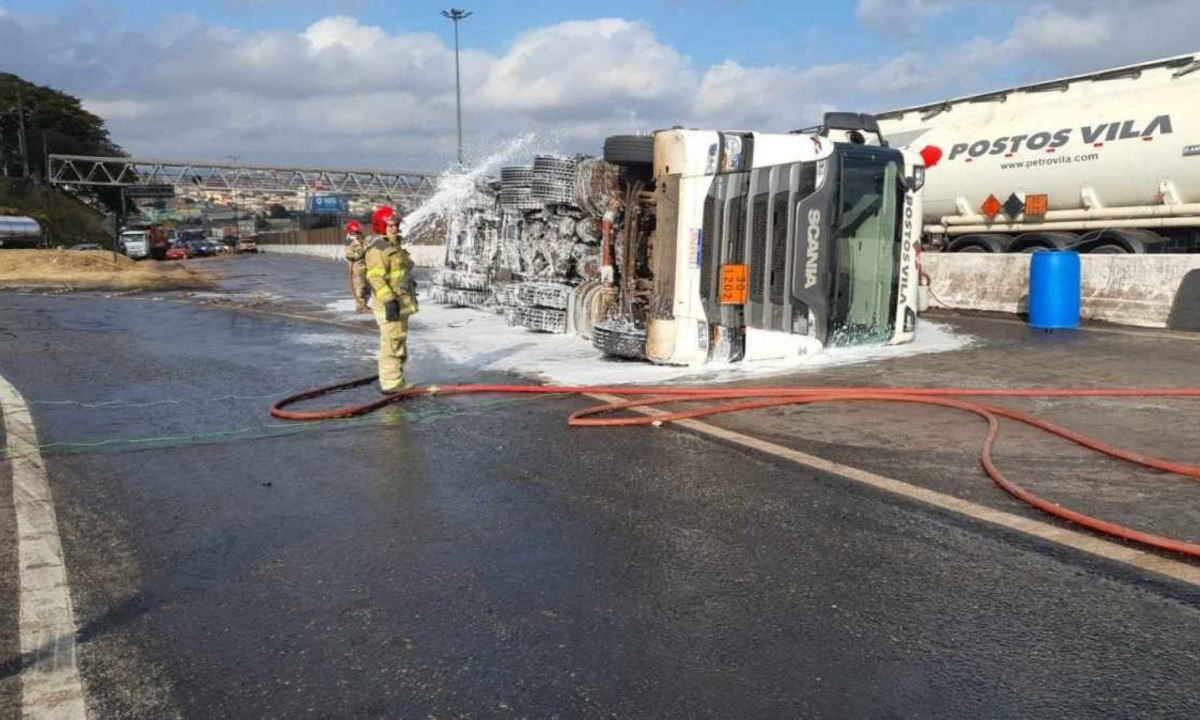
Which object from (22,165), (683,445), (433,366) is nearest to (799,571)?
(683,445)

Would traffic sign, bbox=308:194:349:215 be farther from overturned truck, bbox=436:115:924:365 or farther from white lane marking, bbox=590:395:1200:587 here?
white lane marking, bbox=590:395:1200:587

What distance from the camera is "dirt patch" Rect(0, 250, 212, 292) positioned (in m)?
27.0

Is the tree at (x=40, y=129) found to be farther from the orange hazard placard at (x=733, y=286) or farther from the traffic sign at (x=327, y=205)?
the orange hazard placard at (x=733, y=286)

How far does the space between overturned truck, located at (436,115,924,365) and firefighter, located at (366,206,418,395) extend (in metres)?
2.54

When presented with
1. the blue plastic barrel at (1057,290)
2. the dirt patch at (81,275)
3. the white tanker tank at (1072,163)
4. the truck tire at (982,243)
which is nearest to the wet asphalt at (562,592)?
the blue plastic barrel at (1057,290)

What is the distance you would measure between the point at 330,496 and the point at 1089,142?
1388cm

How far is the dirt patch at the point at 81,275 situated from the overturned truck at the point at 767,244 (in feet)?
65.9

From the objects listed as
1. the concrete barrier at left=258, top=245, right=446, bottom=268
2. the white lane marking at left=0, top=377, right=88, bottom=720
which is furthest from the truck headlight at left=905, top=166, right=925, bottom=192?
the concrete barrier at left=258, top=245, right=446, bottom=268

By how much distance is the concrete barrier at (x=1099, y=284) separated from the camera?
471 inches

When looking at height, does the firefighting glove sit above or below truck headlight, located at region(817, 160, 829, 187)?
A: below

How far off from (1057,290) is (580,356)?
243 inches

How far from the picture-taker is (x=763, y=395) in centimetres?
757

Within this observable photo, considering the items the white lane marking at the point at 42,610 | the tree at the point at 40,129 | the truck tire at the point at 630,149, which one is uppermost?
the tree at the point at 40,129

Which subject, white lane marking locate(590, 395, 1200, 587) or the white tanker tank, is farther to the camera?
the white tanker tank
